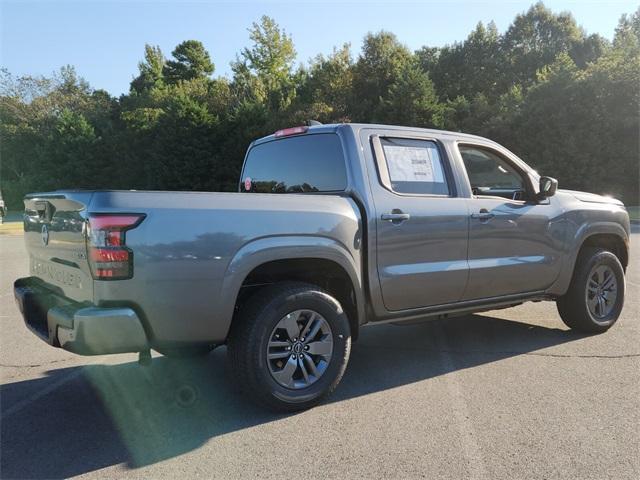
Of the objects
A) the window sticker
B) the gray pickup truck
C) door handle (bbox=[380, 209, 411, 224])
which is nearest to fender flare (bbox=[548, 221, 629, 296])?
the gray pickup truck

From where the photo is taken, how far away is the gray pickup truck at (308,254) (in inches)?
121

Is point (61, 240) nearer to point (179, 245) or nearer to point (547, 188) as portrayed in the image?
point (179, 245)

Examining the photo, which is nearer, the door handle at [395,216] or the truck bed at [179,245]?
the truck bed at [179,245]

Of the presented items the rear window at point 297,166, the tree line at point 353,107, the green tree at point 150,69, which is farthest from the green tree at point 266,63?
the rear window at point 297,166

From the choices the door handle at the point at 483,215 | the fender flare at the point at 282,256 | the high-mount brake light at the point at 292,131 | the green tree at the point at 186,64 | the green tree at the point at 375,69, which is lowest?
the fender flare at the point at 282,256

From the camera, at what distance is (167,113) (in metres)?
40.2

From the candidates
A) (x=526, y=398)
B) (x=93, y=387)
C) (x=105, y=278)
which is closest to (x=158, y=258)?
(x=105, y=278)

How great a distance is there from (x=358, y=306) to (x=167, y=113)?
39.5m

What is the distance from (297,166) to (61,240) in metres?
1.93

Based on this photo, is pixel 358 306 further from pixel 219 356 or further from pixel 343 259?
pixel 219 356

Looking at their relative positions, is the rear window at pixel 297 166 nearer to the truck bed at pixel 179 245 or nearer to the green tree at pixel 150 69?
the truck bed at pixel 179 245

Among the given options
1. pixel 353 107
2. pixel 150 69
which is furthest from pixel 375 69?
pixel 150 69

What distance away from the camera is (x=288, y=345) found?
3.60 m

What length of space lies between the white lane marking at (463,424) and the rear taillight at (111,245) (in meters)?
2.15
